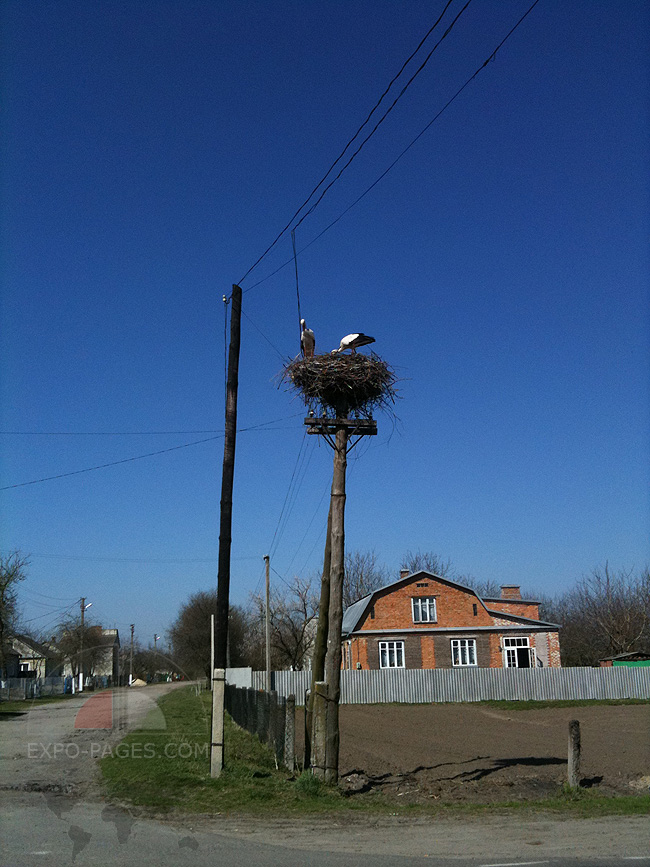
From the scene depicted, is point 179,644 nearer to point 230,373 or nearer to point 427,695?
point 427,695

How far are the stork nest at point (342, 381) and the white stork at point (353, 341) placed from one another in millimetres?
193

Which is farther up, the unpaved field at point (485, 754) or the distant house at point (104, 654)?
the distant house at point (104, 654)

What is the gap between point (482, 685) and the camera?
36.4 meters

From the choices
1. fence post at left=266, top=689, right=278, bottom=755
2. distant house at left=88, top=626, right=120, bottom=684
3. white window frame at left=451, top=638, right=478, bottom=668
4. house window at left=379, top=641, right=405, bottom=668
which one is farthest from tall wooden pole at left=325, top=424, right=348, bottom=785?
distant house at left=88, top=626, right=120, bottom=684

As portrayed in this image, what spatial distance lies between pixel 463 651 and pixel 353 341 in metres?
34.3

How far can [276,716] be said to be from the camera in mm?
13672

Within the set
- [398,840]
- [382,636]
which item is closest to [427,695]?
[382,636]

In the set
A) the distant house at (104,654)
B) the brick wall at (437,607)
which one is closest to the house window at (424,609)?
the brick wall at (437,607)

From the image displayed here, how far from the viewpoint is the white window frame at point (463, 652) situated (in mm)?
43406

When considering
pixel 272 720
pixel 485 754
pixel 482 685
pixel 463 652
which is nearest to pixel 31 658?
pixel 463 652

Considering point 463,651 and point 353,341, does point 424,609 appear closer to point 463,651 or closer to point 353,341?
point 463,651

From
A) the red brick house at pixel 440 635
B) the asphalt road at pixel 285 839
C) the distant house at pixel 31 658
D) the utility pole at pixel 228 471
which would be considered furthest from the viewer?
the distant house at pixel 31 658

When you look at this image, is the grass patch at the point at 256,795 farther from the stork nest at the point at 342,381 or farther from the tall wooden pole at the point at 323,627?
the stork nest at the point at 342,381

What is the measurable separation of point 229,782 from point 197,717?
13.6 m
